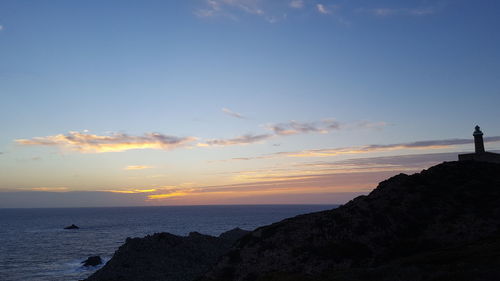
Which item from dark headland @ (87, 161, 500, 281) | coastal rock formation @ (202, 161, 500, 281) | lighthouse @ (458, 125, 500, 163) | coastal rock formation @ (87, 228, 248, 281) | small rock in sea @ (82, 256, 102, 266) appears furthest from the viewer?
small rock in sea @ (82, 256, 102, 266)

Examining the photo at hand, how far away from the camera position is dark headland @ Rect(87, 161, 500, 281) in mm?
30409

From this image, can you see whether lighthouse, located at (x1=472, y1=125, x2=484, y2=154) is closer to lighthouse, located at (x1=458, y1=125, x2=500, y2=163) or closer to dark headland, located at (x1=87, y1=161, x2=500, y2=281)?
lighthouse, located at (x1=458, y1=125, x2=500, y2=163)

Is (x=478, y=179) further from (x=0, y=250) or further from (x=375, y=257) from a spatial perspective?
(x=0, y=250)

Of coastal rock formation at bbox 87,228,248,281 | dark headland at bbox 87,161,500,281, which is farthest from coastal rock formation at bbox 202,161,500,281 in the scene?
coastal rock formation at bbox 87,228,248,281

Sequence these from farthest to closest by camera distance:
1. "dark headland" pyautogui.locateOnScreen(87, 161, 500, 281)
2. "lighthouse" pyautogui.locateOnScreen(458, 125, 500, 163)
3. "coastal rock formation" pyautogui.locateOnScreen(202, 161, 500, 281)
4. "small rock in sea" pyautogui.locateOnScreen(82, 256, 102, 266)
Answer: "small rock in sea" pyautogui.locateOnScreen(82, 256, 102, 266), "lighthouse" pyautogui.locateOnScreen(458, 125, 500, 163), "coastal rock formation" pyautogui.locateOnScreen(202, 161, 500, 281), "dark headland" pyautogui.locateOnScreen(87, 161, 500, 281)

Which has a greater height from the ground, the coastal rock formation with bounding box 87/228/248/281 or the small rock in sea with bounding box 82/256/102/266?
the coastal rock formation with bounding box 87/228/248/281

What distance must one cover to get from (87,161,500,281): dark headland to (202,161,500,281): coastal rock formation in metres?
0.09

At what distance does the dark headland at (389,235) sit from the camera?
3041cm

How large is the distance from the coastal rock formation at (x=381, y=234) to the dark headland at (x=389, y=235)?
0.29 ft

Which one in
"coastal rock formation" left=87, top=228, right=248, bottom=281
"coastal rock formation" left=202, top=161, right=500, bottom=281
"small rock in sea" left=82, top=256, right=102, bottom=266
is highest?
"coastal rock formation" left=202, top=161, right=500, bottom=281


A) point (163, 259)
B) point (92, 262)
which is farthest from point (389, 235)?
point (92, 262)

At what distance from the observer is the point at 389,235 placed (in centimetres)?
4000

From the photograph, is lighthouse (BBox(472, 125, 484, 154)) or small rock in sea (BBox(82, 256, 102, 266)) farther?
small rock in sea (BBox(82, 256, 102, 266))

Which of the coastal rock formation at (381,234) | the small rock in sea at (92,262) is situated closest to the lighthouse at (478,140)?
the coastal rock formation at (381,234)
